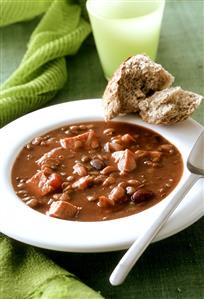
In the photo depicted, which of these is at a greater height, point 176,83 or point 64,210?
point 64,210

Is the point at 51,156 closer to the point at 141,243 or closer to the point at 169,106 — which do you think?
the point at 169,106

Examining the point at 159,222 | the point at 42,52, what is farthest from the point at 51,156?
the point at 42,52

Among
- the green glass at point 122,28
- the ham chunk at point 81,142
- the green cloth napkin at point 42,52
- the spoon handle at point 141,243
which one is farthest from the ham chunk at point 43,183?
the green glass at point 122,28

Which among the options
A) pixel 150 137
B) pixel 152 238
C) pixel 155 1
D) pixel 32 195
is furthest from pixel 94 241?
pixel 155 1

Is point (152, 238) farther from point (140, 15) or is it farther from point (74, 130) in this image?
point (140, 15)

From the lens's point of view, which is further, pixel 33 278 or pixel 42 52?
pixel 42 52

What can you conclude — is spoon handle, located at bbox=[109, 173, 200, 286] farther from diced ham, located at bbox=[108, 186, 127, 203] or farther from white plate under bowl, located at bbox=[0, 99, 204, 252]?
diced ham, located at bbox=[108, 186, 127, 203]

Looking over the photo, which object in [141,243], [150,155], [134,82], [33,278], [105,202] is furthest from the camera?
[134,82]

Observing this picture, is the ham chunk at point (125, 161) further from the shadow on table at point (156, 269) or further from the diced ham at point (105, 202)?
the shadow on table at point (156, 269)
